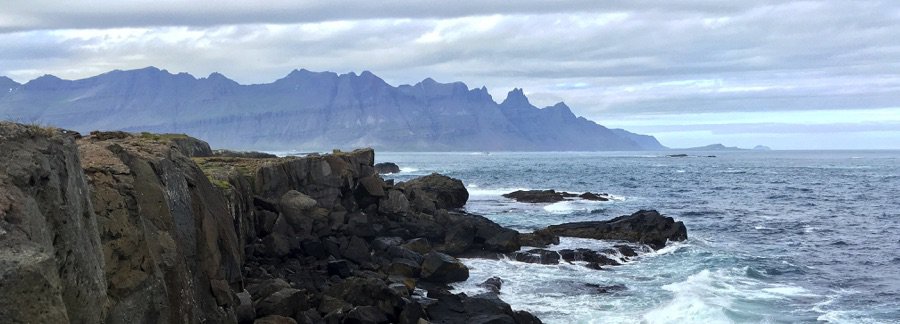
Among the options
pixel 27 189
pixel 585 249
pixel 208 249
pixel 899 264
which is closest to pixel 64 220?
pixel 27 189

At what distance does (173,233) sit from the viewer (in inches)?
534

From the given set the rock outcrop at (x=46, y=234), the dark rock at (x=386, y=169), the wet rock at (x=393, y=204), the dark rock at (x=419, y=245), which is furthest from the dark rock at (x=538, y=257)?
the dark rock at (x=386, y=169)

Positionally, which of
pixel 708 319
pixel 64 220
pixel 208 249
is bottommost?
pixel 708 319

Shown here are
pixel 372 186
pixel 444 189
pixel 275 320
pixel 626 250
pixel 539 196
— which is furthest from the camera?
pixel 539 196

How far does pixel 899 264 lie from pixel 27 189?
33.6 metres

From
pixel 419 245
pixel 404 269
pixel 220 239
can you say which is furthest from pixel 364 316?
pixel 419 245

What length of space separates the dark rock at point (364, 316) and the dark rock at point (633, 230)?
18893 millimetres

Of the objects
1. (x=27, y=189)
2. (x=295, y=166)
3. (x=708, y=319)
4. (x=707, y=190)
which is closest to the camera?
(x=27, y=189)

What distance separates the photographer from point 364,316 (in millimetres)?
18672

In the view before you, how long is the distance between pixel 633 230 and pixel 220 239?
1012 inches

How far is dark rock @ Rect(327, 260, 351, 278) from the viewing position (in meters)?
24.5

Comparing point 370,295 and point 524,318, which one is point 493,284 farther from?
point 370,295

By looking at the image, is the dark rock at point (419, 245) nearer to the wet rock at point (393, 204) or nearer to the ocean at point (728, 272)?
the ocean at point (728, 272)

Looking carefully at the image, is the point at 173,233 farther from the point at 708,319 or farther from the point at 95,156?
the point at 708,319
